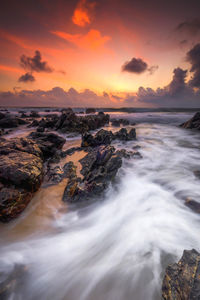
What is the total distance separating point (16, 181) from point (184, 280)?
3.30 m

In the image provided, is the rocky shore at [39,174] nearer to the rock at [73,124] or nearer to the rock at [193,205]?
the rock at [193,205]

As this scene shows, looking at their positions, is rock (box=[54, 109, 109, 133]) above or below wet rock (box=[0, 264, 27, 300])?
above

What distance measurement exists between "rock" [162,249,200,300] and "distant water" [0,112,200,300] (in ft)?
1.15

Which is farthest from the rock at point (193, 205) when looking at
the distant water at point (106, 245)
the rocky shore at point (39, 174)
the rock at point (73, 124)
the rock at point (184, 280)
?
the rock at point (73, 124)

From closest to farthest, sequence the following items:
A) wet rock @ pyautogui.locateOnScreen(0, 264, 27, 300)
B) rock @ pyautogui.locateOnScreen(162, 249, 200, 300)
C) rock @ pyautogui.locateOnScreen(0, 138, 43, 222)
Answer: rock @ pyautogui.locateOnScreen(162, 249, 200, 300) → wet rock @ pyautogui.locateOnScreen(0, 264, 27, 300) → rock @ pyautogui.locateOnScreen(0, 138, 43, 222)

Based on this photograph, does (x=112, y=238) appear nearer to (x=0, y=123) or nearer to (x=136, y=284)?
(x=136, y=284)

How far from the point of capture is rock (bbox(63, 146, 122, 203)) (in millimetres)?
3459

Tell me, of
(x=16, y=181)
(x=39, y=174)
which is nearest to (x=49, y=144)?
(x=39, y=174)

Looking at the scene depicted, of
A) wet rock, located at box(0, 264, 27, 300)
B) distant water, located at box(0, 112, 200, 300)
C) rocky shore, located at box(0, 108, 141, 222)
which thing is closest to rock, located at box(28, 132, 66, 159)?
rocky shore, located at box(0, 108, 141, 222)

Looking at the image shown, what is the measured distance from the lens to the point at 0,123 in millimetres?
15422

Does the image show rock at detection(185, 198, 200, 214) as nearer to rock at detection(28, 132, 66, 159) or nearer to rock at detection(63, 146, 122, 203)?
rock at detection(63, 146, 122, 203)

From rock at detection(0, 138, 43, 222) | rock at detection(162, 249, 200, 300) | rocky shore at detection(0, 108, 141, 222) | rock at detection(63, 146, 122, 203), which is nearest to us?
rock at detection(162, 249, 200, 300)

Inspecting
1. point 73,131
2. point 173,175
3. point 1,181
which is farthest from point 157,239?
point 73,131

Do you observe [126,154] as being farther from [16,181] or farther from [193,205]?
[16,181]
